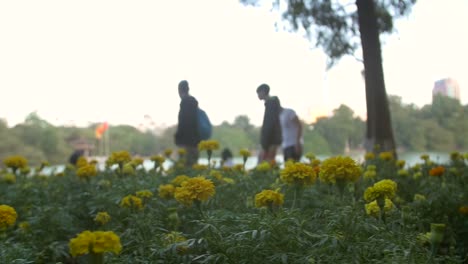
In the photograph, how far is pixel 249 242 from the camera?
1307 millimetres

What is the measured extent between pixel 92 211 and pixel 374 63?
4394 mm

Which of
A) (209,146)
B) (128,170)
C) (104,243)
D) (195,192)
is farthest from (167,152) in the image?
(104,243)

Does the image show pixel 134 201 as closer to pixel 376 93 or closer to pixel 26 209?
pixel 26 209

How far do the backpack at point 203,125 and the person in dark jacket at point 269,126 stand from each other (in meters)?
0.63

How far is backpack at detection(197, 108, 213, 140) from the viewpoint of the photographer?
16.8 ft

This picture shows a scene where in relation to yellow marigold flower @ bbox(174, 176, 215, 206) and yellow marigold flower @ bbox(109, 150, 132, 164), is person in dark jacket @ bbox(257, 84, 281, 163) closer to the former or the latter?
yellow marigold flower @ bbox(109, 150, 132, 164)

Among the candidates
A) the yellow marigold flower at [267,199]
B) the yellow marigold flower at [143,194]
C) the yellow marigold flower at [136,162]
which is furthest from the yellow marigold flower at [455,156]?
the yellow marigold flower at [267,199]

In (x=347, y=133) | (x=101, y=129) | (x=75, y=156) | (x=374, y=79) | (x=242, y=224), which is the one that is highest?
(x=374, y=79)

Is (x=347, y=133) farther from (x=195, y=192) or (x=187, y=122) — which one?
(x=195, y=192)

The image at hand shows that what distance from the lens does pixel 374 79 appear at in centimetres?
590

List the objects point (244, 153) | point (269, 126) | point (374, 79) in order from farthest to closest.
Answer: point (374, 79)
point (269, 126)
point (244, 153)

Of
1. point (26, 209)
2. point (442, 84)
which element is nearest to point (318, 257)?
point (26, 209)

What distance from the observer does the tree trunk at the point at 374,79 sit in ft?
19.3

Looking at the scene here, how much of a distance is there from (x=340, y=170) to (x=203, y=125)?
3.63 meters
